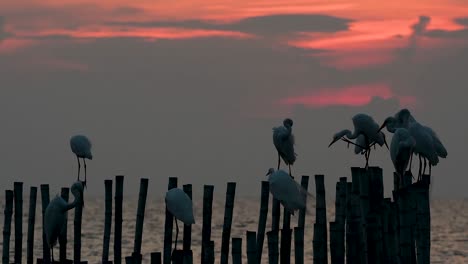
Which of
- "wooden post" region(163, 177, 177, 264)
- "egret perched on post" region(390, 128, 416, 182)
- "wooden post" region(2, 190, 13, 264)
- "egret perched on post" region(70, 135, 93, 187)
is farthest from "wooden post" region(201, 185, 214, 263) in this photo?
"egret perched on post" region(70, 135, 93, 187)

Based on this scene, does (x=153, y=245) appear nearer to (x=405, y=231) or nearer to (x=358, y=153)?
(x=358, y=153)

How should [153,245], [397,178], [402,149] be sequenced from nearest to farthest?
[402,149]
[397,178]
[153,245]

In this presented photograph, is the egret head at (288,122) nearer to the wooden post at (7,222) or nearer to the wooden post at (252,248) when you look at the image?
the wooden post at (7,222)

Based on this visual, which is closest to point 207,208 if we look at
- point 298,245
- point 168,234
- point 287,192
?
point 168,234

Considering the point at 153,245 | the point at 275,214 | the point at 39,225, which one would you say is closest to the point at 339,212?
the point at 275,214

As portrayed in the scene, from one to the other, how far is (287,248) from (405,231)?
3318 mm

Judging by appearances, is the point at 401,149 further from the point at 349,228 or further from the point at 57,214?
the point at 57,214

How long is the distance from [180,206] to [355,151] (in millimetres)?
4877

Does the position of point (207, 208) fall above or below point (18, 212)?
above

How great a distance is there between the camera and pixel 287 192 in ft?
61.7

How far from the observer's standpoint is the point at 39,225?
88.7 meters

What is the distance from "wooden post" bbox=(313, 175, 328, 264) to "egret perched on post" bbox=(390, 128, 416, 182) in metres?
1.44

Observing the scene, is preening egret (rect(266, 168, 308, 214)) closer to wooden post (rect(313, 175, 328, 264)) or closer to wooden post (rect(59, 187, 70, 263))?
wooden post (rect(313, 175, 328, 264))

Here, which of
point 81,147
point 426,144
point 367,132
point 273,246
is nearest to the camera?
point 273,246
